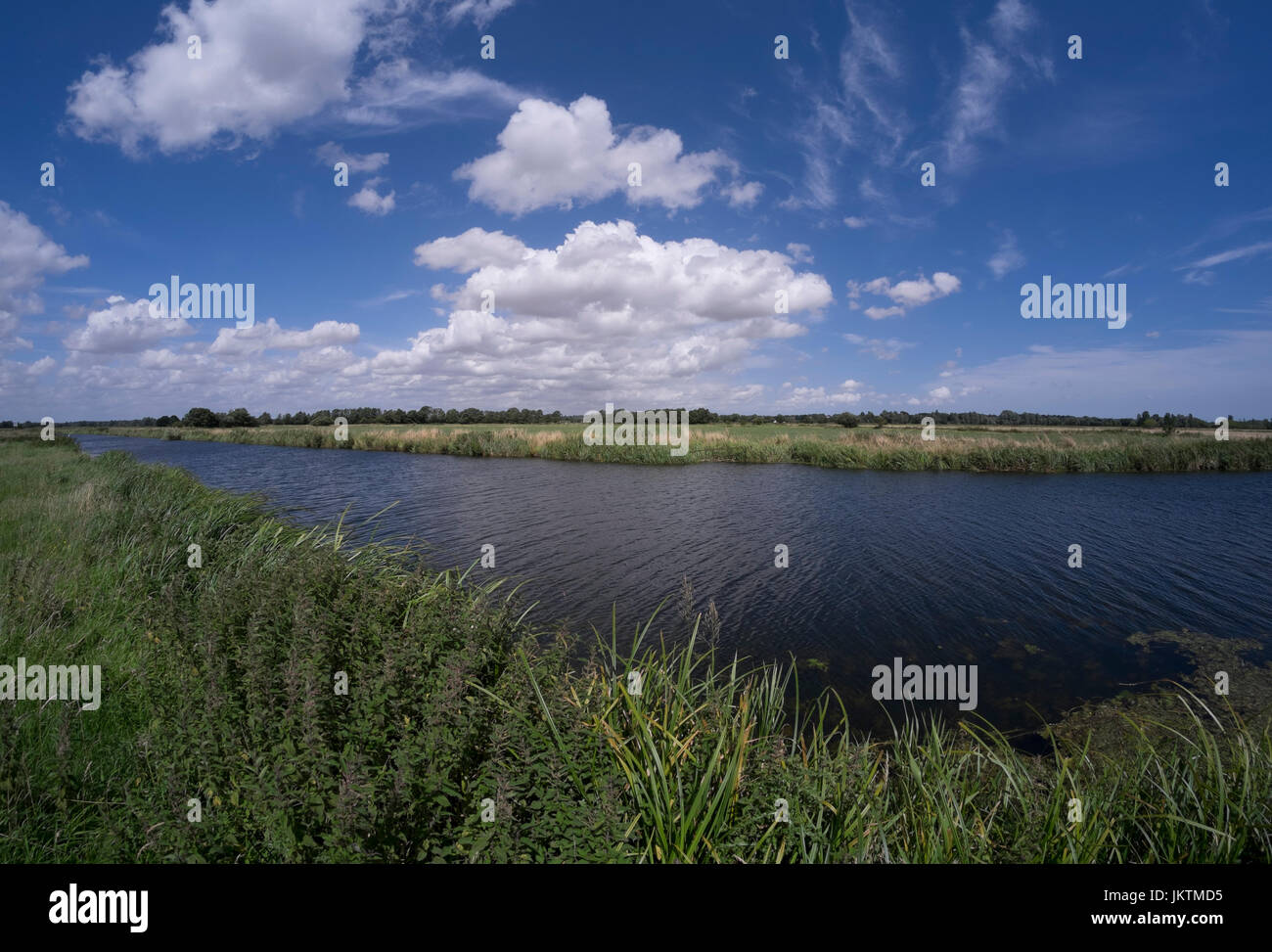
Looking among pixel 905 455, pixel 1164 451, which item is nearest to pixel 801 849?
pixel 905 455

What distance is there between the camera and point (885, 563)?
15.4 meters

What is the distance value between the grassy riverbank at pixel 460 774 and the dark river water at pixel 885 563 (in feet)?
13.1

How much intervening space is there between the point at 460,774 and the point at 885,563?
47.7ft

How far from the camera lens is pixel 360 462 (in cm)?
4353

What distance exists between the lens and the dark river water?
9.75 m

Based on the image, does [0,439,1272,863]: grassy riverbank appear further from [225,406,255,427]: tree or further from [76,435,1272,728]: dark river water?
[225,406,255,427]: tree

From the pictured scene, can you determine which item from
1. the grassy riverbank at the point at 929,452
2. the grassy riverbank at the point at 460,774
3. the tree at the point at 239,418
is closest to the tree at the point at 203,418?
the tree at the point at 239,418

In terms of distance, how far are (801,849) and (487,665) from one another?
131 inches

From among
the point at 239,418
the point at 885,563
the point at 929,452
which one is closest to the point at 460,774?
the point at 885,563

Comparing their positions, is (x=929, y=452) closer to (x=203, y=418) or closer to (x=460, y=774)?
(x=460, y=774)

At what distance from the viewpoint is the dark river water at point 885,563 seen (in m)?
9.75
